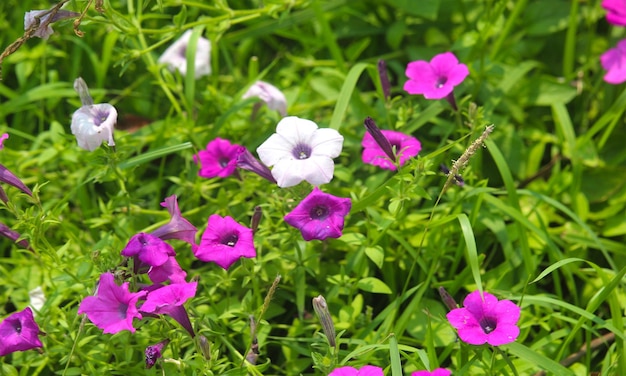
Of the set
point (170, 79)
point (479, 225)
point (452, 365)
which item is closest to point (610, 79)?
point (479, 225)

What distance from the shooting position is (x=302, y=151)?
1.98 m

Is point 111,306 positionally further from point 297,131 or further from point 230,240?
point 297,131

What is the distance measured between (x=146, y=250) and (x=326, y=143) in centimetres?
51

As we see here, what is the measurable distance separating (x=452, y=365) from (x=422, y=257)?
30 cm

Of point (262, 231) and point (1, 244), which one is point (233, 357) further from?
point (1, 244)

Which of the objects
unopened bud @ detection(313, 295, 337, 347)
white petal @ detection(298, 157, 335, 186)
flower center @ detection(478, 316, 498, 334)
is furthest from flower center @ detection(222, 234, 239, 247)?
flower center @ detection(478, 316, 498, 334)

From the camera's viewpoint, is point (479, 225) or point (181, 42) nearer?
point (479, 225)

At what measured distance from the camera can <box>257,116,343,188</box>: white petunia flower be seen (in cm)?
186

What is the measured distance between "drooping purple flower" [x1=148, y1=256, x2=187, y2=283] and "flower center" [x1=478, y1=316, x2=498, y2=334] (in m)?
0.69

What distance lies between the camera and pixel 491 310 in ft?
5.78

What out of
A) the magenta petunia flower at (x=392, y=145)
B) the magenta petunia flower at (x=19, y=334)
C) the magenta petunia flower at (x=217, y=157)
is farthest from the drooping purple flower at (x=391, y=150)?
the magenta petunia flower at (x=19, y=334)

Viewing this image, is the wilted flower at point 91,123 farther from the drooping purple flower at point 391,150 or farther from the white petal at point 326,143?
the drooping purple flower at point 391,150

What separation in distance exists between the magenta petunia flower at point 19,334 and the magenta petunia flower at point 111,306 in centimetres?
21

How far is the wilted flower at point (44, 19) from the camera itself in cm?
192
